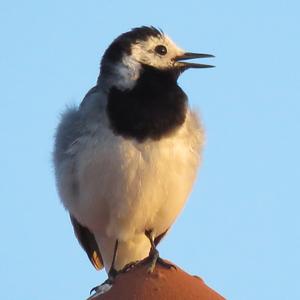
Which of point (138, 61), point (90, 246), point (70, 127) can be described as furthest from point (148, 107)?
point (90, 246)

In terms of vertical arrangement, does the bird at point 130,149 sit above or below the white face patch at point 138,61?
below

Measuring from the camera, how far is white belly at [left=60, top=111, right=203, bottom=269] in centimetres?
716

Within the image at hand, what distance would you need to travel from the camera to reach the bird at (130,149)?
7.20 meters

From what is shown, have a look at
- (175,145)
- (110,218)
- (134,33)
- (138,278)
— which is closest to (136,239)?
(110,218)

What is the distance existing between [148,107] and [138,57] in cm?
69

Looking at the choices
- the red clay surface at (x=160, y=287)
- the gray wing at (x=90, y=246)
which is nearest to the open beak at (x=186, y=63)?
the gray wing at (x=90, y=246)

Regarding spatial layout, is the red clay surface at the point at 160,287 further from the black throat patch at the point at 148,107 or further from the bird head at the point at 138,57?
the bird head at the point at 138,57

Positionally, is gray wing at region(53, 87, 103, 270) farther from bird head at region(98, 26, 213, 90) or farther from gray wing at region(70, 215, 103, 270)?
bird head at region(98, 26, 213, 90)

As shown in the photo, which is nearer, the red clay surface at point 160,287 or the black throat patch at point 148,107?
the red clay surface at point 160,287

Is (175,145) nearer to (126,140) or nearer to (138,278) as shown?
(126,140)

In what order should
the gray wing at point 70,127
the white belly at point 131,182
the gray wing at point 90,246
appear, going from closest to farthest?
1. the white belly at point 131,182
2. the gray wing at point 70,127
3. the gray wing at point 90,246

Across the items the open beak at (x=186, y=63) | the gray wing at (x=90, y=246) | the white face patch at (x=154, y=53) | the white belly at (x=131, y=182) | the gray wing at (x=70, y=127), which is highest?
the white face patch at (x=154, y=53)

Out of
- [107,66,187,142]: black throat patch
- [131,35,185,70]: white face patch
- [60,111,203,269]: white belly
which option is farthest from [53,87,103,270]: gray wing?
[131,35,185,70]: white face patch

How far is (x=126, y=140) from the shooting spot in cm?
714
